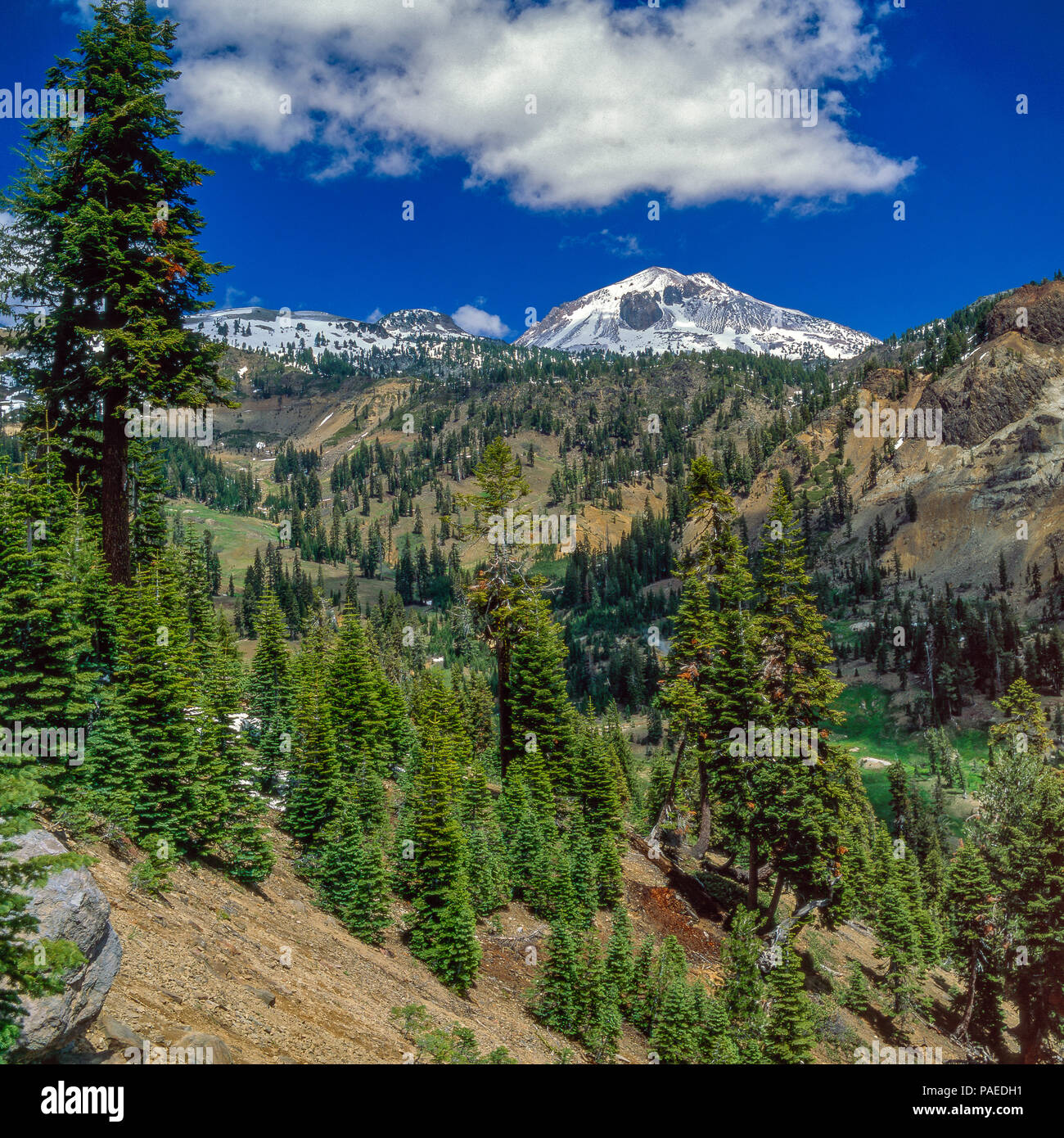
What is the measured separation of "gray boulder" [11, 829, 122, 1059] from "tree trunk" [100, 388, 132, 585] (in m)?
13.4

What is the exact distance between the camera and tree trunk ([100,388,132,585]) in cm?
2116

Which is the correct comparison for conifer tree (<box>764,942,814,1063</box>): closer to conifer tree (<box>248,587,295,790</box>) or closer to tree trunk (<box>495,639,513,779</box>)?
tree trunk (<box>495,639,513,779</box>)

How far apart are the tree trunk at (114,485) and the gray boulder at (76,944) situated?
43.8 ft

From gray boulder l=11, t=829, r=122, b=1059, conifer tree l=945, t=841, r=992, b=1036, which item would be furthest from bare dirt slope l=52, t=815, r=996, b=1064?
conifer tree l=945, t=841, r=992, b=1036

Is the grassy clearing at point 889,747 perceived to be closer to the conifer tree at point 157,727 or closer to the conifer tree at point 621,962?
the conifer tree at point 621,962

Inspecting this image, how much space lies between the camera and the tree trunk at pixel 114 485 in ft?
69.4

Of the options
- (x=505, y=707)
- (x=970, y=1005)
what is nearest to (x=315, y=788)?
(x=505, y=707)

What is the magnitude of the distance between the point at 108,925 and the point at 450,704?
37.2 m

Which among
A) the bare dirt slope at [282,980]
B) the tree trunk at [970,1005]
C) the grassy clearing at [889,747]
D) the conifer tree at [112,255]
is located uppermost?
the conifer tree at [112,255]

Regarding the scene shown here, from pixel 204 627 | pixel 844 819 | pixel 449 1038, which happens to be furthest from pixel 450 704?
pixel 449 1038

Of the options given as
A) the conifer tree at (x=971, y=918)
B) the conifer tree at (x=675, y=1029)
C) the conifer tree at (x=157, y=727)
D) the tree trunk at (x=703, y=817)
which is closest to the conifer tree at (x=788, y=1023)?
the conifer tree at (x=675, y=1029)

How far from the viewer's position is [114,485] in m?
21.3

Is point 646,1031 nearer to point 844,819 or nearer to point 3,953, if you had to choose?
point 844,819

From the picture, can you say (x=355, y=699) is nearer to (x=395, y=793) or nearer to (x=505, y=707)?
(x=395, y=793)
